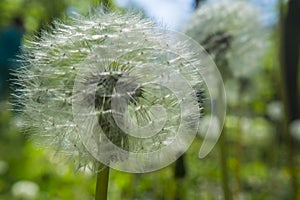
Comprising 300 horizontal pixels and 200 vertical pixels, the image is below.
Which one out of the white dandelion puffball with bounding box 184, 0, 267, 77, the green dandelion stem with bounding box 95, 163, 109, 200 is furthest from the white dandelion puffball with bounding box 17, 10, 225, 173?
the white dandelion puffball with bounding box 184, 0, 267, 77

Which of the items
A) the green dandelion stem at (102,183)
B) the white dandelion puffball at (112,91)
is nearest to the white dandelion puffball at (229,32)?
the white dandelion puffball at (112,91)

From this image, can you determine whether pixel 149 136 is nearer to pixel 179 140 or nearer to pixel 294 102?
pixel 179 140

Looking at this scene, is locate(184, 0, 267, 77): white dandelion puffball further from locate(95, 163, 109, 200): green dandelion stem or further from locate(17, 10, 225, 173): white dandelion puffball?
locate(95, 163, 109, 200): green dandelion stem

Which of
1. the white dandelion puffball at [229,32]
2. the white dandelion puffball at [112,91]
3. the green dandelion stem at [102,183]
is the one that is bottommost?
the green dandelion stem at [102,183]

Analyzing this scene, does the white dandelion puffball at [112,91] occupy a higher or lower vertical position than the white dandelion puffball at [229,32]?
lower

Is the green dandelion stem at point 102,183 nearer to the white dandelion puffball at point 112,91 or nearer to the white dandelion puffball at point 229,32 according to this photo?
the white dandelion puffball at point 112,91

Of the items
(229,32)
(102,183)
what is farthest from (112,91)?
(229,32)
